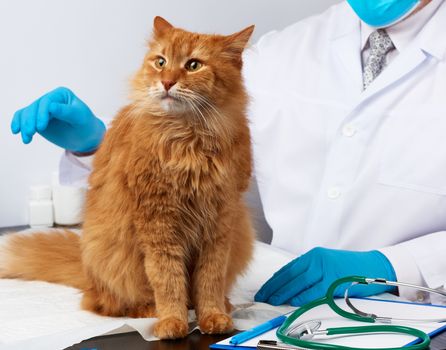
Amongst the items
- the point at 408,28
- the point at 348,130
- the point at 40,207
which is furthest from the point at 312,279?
the point at 40,207

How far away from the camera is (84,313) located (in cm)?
105

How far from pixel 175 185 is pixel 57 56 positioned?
105 centimetres

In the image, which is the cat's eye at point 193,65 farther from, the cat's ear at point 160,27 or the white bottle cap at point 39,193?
the white bottle cap at point 39,193

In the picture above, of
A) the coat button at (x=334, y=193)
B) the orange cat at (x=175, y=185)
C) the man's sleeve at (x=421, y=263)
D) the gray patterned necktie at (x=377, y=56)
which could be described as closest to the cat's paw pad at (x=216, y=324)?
the orange cat at (x=175, y=185)

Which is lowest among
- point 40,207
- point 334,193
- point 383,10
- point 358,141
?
point 40,207

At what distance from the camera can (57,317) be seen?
102 centimetres

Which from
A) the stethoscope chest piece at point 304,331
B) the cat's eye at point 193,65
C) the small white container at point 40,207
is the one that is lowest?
the small white container at point 40,207

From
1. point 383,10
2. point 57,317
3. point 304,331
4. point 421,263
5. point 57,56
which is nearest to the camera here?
point 304,331

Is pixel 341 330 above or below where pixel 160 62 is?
below

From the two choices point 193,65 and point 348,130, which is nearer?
point 193,65

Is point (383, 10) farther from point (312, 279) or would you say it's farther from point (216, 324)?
point (216, 324)

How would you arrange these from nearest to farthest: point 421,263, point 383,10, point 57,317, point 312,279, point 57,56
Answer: point 57,317 < point 312,279 < point 421,263 < point 383,10 < point 57,56

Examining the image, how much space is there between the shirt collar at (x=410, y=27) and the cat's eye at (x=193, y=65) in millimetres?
785

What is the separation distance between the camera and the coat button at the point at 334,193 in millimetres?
1517
